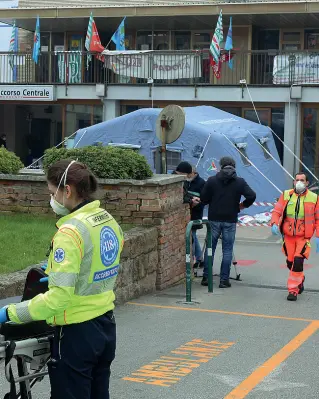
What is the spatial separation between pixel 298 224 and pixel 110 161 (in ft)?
8.83

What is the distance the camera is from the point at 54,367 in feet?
14.4

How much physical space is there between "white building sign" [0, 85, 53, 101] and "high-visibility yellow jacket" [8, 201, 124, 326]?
2560cm

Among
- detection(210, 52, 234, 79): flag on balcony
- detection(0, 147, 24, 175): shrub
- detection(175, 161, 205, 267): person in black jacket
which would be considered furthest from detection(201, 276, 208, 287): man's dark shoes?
detection(210, 52, 234, 79): flag on balcony

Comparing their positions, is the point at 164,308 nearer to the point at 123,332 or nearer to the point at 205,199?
the point at 123,332

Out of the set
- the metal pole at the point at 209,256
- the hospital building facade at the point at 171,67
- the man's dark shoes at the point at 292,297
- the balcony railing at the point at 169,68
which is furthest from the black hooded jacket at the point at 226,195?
the balcony railing at the point at 169,68

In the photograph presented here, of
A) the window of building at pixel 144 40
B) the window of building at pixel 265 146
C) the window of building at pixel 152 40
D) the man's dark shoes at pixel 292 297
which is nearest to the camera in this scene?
the man's dark shoes at pixel 292 297

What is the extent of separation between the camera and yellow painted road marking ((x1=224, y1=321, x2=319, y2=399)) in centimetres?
672

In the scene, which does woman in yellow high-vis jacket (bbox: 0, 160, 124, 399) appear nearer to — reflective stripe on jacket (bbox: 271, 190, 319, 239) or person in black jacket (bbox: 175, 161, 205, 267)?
reflective stripe on jacket (bbox: 271, 190, 319, 239)

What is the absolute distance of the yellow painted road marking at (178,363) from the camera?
23.1ft

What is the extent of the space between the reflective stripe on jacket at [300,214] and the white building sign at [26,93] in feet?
63.5

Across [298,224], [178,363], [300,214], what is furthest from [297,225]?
[178,363]

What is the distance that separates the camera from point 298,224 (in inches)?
446

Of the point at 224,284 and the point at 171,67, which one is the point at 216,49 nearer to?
the point at 171,67

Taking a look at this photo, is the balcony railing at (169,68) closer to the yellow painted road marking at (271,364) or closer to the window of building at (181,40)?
the window of building at (181,40)
